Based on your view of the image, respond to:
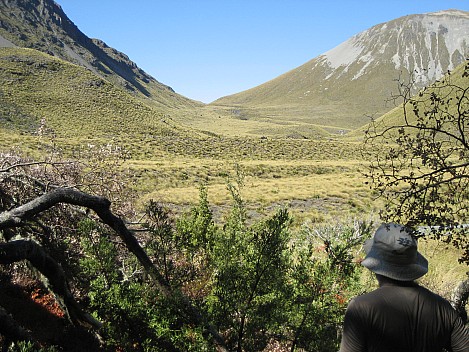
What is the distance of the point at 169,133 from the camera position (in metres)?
69.1

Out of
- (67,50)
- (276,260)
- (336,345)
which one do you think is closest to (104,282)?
(276,260)

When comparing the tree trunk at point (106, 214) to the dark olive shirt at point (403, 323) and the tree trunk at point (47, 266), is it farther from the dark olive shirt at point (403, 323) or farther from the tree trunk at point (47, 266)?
the dark olive shirt at point (403, 323)

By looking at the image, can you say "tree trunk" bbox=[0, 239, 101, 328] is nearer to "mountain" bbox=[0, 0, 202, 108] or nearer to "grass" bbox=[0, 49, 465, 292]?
"grass" bbox=[0, 49, 465, 292]

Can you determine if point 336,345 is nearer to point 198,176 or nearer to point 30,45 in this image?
point 198,176

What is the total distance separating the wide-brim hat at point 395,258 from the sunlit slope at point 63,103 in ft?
185

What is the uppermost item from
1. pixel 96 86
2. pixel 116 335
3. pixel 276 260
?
pixel 96 86

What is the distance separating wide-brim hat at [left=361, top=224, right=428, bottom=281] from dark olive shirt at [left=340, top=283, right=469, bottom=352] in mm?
92

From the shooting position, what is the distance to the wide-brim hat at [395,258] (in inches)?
88.0

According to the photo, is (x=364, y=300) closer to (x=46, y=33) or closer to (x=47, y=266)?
(x=47, y=266)

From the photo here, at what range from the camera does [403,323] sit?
2104 mm

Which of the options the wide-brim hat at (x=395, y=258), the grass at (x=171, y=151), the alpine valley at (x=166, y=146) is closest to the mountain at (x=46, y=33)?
the alpine valley at (x=166, y=146)

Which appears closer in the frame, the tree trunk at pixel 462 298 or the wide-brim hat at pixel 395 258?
the wide-brim hat at pixel 395 258

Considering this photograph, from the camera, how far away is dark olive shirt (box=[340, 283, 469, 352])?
2115 mm

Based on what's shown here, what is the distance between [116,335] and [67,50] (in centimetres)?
19523
